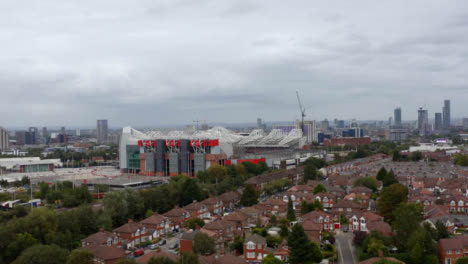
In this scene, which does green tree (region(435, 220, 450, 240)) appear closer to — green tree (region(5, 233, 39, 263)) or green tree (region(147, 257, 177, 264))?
green tree (region(147, 257, 177, 264))

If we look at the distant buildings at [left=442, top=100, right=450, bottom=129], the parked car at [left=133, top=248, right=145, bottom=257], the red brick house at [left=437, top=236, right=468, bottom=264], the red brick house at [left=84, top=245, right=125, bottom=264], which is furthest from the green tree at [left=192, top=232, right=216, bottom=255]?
the distant buildings at [left=442, top=100, right=450, bottom=129]

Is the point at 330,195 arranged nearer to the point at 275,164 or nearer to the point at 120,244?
the point at 120,244

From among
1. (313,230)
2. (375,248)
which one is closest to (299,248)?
(375,248)

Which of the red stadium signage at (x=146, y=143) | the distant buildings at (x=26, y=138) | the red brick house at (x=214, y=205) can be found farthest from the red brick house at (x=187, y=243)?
the distant buildings at (x=26, y=138)

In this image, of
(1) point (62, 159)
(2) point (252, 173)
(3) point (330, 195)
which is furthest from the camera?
(1) point (62, 159)

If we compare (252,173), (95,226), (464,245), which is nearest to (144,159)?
(252,173)

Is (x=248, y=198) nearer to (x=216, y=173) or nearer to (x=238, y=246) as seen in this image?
(x=238, y=246)
